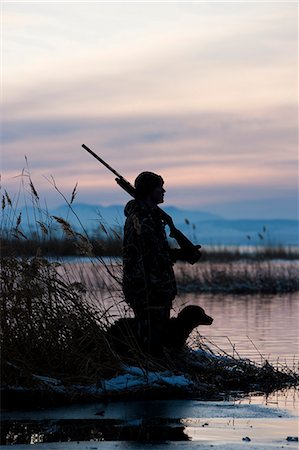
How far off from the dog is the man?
0.28ft

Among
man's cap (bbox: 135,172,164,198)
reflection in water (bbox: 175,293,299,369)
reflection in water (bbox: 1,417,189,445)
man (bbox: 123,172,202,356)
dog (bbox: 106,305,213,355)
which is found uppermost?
man's cap (bbox: 135,172,164,198)

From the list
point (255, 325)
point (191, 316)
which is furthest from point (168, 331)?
point (255, 325)

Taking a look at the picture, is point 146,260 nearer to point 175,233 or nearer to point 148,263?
point 148,263

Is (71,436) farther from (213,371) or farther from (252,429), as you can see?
(213,371)

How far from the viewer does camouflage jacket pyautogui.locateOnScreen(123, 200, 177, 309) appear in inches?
367

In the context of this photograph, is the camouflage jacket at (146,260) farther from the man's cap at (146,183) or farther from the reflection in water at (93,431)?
the reflection in water at (93,431)

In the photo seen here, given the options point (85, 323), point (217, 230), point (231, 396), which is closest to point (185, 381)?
point (231, 396)

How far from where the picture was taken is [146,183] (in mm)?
9305

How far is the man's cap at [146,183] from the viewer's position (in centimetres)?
931

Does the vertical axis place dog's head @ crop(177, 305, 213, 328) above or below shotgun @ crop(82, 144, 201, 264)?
below

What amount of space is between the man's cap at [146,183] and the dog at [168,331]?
1.16 metres

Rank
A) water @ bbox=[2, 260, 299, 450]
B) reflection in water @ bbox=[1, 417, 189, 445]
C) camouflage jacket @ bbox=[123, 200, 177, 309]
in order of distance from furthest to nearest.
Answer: camouflage jacket @ bbox=[123, 200, 177, 309] → reflection in water @ bbox=[1, 417, 189, 445] → water @ bbox=[2, 260, 299, 450]

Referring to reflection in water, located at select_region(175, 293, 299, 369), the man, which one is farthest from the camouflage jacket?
reflection in water, located at select_region(175, 293, 299, 369)

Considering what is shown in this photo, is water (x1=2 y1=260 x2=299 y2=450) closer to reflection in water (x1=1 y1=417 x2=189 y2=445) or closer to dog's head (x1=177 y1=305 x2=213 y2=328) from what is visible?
reflection in water (x1=1 y1=417 x2=189 y2=445)
